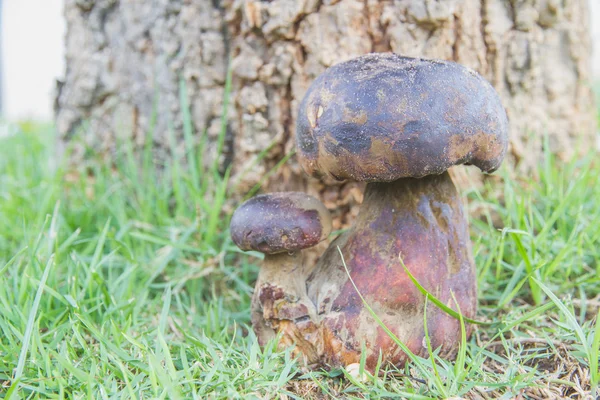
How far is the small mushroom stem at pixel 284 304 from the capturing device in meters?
1.76

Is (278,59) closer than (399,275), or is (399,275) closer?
(399,275)

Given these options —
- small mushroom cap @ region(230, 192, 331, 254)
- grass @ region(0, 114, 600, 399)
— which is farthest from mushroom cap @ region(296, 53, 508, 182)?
grass @ region(0, 114, 600, 399)

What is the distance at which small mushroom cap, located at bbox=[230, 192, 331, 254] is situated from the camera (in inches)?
66.2

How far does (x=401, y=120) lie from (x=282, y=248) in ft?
1.97

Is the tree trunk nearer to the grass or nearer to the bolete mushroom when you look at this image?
the grass

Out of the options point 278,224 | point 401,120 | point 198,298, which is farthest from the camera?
point 198,298

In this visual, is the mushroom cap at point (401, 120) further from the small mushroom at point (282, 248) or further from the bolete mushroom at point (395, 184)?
the small mushroom at point (282, 248)

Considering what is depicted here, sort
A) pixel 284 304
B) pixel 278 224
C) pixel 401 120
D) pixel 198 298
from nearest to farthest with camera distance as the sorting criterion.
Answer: pixel 401 120 < pixel 278 224 < pixel 284 304 < pixel 198 298

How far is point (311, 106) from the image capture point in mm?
1618

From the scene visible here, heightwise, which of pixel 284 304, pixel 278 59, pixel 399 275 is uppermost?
pixel 278 59

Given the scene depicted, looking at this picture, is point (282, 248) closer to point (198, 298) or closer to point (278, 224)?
point (278, 224)

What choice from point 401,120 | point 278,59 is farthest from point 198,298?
point 401,120

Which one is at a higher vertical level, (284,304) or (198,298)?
(284,304)

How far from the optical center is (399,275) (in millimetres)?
1732
